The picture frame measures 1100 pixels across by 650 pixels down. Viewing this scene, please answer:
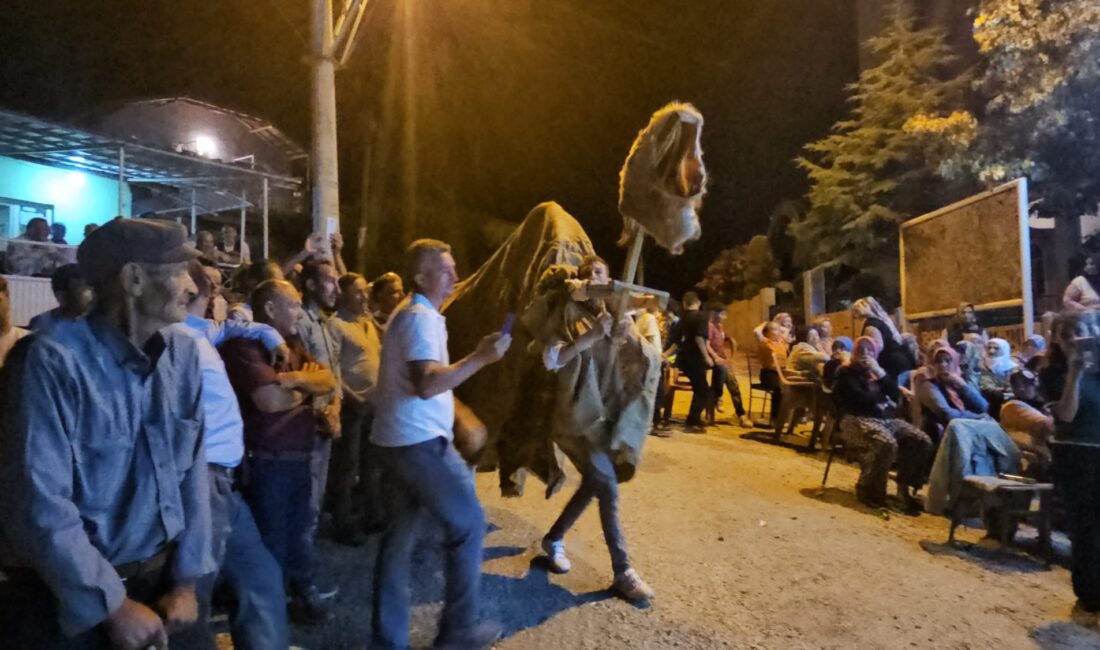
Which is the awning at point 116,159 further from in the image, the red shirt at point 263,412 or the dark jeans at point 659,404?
the red shirt at point 263,412

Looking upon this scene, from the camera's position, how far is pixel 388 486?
382 cm

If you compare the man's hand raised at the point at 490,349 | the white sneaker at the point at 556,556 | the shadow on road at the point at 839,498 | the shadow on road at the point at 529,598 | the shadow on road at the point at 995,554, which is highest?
the man's hand raised at the point at 490,349

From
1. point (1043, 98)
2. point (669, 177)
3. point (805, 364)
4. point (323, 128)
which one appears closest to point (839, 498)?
point (805, 364)

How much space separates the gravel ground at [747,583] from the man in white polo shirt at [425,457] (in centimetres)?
53

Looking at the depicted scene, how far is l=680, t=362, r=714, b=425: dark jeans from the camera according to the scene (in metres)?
11.3

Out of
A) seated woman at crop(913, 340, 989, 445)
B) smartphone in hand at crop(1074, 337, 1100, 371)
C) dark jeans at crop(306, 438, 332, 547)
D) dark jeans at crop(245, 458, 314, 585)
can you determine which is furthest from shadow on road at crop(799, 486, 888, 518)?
dark jeans at crop(245, 458, 314, 585)

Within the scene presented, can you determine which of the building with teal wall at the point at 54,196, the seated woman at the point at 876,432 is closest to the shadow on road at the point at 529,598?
the seated woman at the point at 876,432

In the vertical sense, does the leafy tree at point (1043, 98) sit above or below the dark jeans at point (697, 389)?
above

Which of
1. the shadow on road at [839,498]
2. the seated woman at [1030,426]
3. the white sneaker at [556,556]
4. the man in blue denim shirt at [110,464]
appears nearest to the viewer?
the man in blue denim shirt at [110,464]

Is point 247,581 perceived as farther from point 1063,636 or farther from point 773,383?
point 773,383

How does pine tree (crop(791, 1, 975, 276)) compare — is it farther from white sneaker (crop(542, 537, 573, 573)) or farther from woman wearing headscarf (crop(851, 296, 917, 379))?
white sneaker (crop(542, 537, 573, 573))

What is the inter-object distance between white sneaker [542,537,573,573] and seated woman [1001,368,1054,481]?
4192 mm

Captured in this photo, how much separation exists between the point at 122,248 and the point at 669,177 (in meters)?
2.89

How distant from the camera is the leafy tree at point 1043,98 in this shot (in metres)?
12.0
